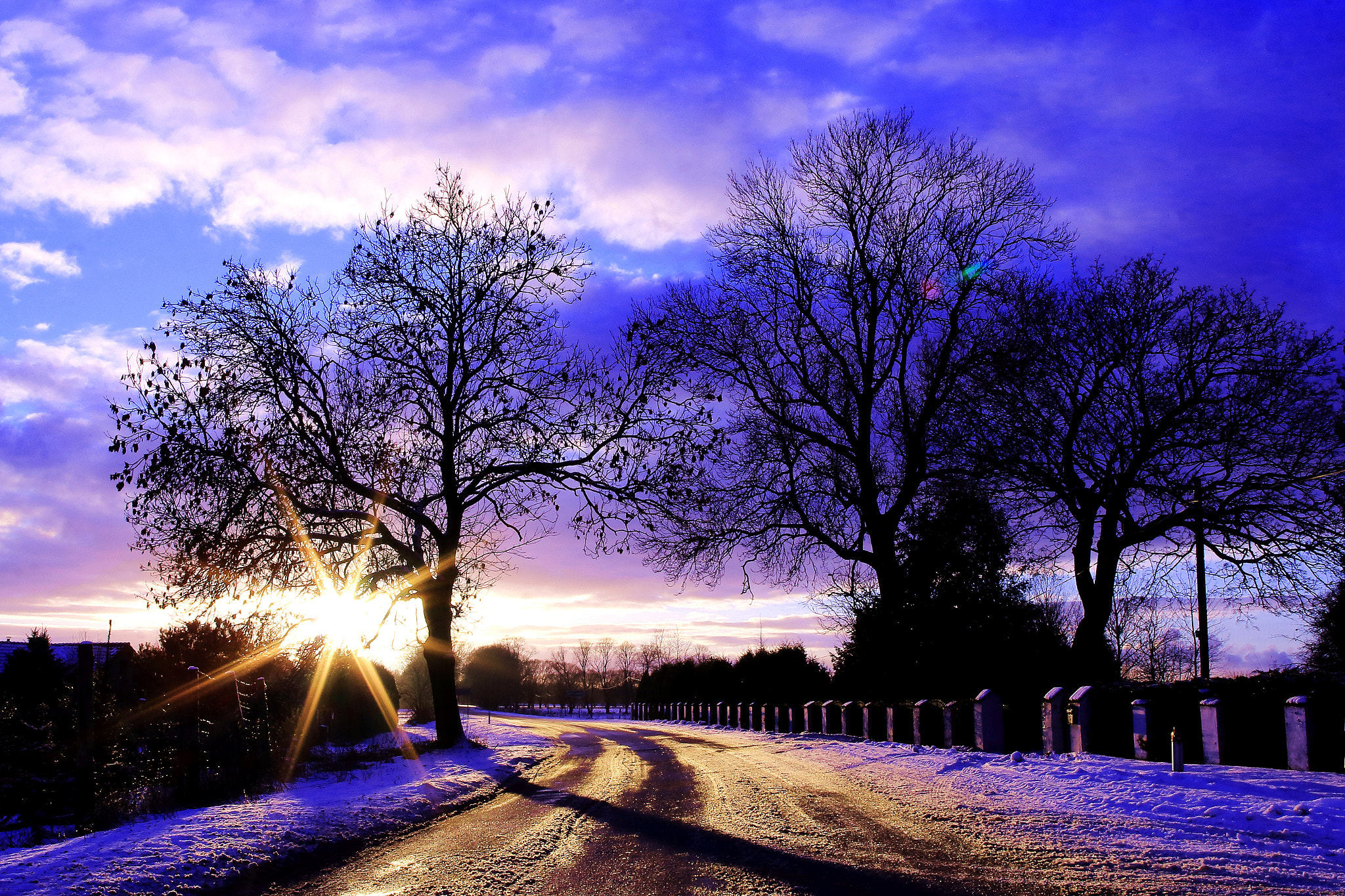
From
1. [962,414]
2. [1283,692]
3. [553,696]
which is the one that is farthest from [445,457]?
[553,696]

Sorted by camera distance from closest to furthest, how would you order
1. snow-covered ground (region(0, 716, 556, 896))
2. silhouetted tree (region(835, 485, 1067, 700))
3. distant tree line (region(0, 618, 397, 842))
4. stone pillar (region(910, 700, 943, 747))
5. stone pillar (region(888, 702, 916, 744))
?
snow-covered ground (region(0, 716, 556, 896)) → distant tree line (region(0, 618, 397, 842)) → stone pillar (region(910, 700, 943, 747)) → stone pillar (region(888, 702, 916, 744)) → silhouetted tree (region(835, 485, 1067, 700))

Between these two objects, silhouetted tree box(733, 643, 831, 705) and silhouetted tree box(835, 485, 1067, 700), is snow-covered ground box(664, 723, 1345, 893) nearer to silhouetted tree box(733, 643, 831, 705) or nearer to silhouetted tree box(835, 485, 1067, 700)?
silhouetted tree box(835, 485, 1067, 700)

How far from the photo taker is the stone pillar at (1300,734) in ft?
34.8

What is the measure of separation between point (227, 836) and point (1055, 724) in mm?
11990

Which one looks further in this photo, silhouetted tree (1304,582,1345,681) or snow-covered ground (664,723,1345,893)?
silhouetted tree (1304,582,1345,681)

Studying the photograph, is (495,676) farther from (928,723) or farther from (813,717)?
(928,723)

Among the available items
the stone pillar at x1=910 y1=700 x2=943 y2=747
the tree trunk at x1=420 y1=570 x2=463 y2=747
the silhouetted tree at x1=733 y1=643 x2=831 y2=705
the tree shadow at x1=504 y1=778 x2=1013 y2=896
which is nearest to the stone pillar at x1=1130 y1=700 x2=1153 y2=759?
the stone pillar at x1=910 y1=700 x2=943 y2=747

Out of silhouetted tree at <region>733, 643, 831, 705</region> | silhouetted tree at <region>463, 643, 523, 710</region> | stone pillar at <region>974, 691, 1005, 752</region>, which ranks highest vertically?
stone pillar at <region>974, 691, 1005, 752</region>

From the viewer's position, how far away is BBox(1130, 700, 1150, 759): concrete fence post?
12422mm

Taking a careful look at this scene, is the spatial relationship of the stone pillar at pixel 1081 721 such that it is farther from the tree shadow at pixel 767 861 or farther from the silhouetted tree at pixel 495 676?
the silhouetted tree at pixel 495 676

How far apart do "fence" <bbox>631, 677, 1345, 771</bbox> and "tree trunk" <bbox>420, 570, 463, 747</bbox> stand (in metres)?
10.6

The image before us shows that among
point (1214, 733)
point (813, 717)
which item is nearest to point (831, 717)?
point (813, 717)

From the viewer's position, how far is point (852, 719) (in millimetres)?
24891

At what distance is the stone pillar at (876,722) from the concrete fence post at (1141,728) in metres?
9.94
